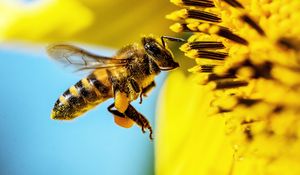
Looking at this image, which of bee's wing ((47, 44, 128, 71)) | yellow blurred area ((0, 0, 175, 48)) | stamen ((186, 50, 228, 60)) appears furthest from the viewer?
yellow blurred area ((0, 0, 175, 48))

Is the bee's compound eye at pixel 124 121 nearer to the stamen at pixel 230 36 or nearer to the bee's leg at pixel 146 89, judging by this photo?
the bee's leg at pixel 146 89

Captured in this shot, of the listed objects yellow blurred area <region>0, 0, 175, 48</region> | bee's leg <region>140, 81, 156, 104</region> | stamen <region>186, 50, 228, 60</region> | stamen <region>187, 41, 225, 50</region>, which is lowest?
bee's leg <region>140, 81, 156, 104</region>

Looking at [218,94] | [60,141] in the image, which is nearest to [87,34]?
[60,141]

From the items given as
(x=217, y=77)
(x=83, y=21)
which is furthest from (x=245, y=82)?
(x=83, y=21)

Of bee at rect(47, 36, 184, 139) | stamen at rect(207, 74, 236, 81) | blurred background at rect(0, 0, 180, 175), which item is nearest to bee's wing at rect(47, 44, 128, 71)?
bee at rect(47, 36, 184, 139)

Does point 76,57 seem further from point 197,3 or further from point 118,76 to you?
point 197,3

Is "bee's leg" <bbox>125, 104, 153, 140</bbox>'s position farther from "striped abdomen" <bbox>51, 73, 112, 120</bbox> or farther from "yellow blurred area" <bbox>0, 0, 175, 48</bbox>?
"yellow blurred area" <bbox>0, 0, 175, 48</bbox>

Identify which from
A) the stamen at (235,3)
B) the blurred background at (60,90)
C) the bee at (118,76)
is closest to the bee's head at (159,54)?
the bee at (118,76)

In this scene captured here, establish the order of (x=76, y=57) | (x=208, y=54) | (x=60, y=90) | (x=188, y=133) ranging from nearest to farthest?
(x=76, y=57)
(x=208, y=54)
(x=188, y=133)
(x=60, y=90)
